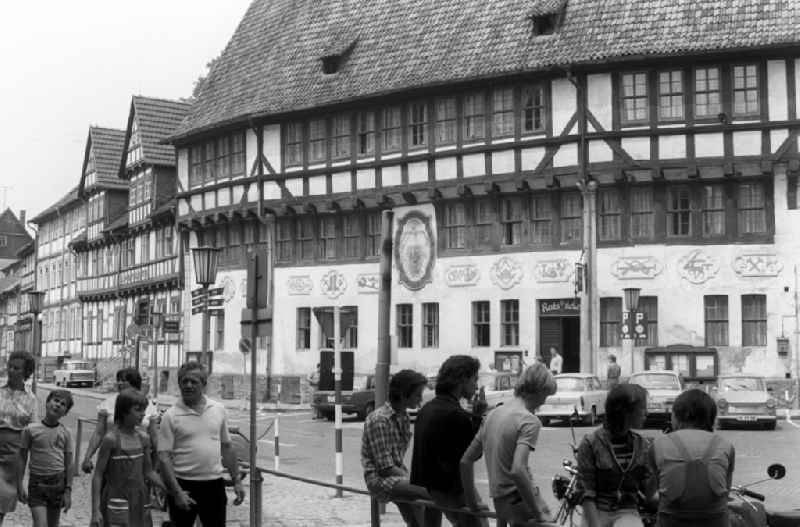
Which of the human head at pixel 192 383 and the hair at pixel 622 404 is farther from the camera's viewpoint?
the human head at pixel 192 383

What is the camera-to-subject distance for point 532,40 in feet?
129

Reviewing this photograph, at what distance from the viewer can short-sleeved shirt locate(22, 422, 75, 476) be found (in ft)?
35.8

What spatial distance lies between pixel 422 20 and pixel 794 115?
13.2 metres

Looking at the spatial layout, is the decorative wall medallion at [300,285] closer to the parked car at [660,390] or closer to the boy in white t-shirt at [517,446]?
the parked car at [660,390]

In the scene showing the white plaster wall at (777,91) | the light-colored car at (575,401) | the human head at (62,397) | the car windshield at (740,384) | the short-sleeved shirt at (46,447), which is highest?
the white plaster wall at (777,91)

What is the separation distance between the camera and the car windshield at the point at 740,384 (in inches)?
1232

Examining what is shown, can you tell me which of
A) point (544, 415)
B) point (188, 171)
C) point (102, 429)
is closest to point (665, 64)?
point (544, 415)

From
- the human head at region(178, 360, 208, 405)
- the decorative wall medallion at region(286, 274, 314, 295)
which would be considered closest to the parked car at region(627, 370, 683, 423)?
the decorative wall medallion at region(286, 274, 314, 295)

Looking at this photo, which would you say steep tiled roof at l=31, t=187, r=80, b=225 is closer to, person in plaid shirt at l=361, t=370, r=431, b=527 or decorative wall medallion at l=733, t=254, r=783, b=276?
decorative wall medallion at l=733, t=254, r=783, b=276

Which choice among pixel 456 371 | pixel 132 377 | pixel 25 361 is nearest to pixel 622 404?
pixel 456 371

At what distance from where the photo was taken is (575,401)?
3141 centimetres

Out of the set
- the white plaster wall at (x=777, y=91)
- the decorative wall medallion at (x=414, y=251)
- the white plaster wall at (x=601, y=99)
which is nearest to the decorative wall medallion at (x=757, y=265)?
the white plaster wall at (x=777, y=91)

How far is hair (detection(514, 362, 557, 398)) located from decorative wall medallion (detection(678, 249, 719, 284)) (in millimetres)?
29401

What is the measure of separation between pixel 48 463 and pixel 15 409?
0.72m
